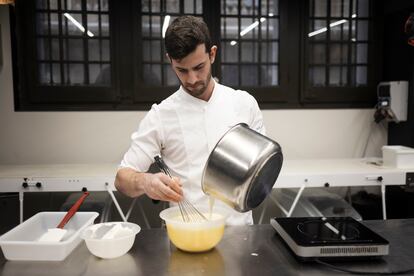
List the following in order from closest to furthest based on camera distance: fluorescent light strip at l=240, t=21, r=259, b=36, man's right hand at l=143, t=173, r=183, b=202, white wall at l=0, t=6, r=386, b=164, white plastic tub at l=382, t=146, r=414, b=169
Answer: man's right hand at l=143, t=173, r=183, b=202 < white plastic tub at l=382, t=146, r=414, b=169 < white wall at l=0, t=6, r=386, b=164 < fluorescent light strip at l=240, t=21, r=259, b=36

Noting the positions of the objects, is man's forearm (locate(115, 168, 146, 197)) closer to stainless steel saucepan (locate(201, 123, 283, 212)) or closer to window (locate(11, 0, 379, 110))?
stainless steel saucepan (locate(201, 123, 283, 212))

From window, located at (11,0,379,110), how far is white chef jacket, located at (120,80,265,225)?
Answer: 156 centimetres

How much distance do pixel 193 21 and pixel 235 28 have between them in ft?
6.30

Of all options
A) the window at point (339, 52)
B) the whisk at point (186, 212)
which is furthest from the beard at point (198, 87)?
the window at point (339, 52)

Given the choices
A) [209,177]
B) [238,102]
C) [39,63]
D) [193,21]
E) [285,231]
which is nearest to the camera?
[209,177]

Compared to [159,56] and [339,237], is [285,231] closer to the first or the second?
[339,237]

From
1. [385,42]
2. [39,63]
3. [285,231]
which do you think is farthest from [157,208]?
[385,42]

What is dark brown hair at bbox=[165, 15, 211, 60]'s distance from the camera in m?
1.27

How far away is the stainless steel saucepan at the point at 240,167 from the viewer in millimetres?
951

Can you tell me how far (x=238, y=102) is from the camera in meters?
1.58

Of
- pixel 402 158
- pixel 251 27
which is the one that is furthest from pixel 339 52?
pixel 402 158

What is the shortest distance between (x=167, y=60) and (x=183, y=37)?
6.07 feet

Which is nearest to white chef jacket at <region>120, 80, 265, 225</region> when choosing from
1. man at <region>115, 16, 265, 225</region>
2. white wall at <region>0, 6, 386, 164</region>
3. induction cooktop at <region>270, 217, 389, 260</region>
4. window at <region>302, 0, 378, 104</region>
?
man at <region>115, 16, 265, 225</region>

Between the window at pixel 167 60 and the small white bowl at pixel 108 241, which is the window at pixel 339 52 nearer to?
the window at pixel 167 60
